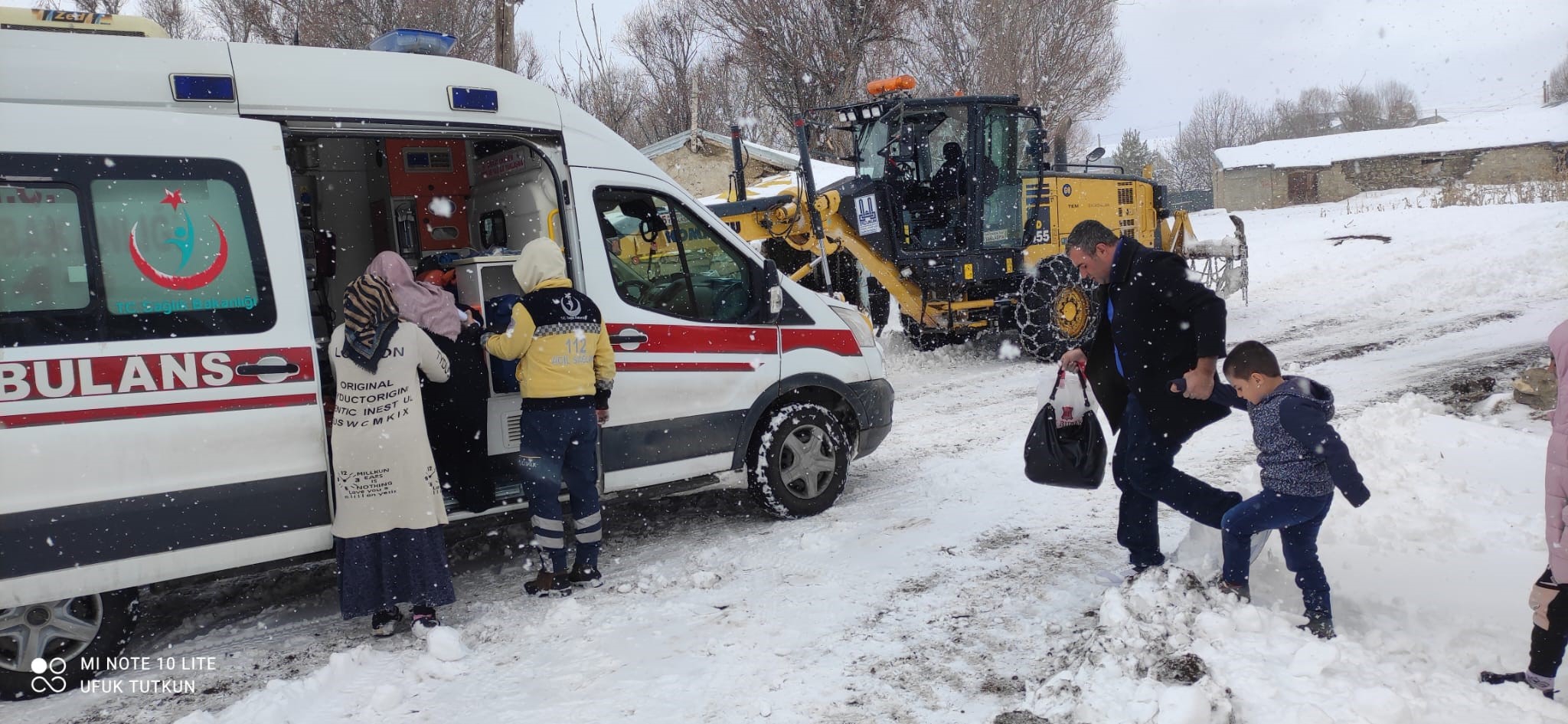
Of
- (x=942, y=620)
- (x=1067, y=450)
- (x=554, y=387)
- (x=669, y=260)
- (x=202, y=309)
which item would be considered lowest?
(x=942, y=620)

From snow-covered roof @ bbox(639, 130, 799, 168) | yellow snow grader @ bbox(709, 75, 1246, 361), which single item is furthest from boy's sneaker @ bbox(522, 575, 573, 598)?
snow-covered roof @ bbox(639, 130, 799, 168)

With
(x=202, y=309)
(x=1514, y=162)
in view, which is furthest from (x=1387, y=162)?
(x=202, y=309)

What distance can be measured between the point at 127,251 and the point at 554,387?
1.74m

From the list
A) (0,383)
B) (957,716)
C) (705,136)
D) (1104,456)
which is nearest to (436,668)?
(0,383)

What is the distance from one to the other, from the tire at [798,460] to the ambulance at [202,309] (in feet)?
1.11

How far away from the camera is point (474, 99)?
4.57 meters

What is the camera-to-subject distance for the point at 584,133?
4.99 metres

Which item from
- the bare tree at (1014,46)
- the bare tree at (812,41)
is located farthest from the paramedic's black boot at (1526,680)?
the bare tree at (1014,46)

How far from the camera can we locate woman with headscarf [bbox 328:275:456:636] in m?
4.02

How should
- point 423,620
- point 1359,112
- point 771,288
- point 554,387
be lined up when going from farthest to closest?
point 1359,112 → point 771,288 → point 554,387 → point 423,620

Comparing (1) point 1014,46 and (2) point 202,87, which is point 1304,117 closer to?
(1) point 1014,46

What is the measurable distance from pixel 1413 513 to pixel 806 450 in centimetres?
314

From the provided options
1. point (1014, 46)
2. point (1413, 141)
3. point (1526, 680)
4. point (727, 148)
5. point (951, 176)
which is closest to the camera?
point (1526, 680)

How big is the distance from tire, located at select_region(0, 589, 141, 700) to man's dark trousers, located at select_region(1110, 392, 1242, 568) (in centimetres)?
430
